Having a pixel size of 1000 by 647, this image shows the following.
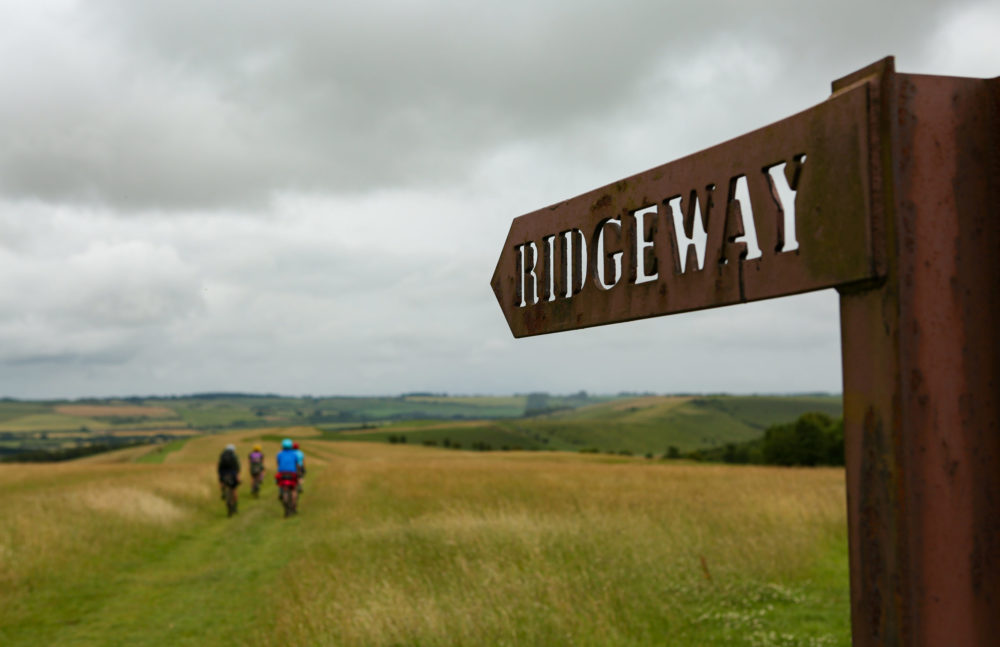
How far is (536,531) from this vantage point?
35.7 feet

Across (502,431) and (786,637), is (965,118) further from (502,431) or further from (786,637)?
(502,431)

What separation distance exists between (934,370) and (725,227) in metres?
0.54

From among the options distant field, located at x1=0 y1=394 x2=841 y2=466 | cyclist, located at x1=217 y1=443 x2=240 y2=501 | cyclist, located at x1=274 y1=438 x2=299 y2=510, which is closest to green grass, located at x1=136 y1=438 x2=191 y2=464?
distant field, located at x1=0 y1=394 x2=841 y2=466

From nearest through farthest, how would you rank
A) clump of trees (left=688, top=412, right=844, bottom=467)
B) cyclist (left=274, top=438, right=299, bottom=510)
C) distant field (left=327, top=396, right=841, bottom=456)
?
cyclist (left=274, top=438, right=299, bottom=510), clump of trees (left=688, top=412, right=844, bottom=467), distant field (left=327, top=396, right=841, bottom=456)

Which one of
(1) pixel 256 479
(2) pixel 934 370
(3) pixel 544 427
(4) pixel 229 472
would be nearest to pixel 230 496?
(4) pixel 229 472

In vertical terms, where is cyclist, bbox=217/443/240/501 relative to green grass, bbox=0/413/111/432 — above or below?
above

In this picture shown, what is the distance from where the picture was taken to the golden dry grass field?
684 centimetres

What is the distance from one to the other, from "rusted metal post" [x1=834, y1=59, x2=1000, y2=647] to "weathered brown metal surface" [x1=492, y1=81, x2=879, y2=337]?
6cm

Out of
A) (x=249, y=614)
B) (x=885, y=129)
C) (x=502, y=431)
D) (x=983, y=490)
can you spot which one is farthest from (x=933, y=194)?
(x=502, y=431)

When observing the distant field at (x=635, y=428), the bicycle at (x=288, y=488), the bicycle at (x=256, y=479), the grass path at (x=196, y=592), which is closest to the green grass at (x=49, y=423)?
the distant field at (x=635, y=428)

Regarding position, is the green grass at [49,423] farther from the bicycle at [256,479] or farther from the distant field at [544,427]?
the bicycle at [256,479]

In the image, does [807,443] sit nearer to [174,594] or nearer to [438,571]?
[438,571]

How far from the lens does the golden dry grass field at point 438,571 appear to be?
6844 millimetres

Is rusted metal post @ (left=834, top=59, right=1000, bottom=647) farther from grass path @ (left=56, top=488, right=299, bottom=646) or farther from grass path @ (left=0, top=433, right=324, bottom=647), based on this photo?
grass path @ (left=56, top=488, right=299, bottom=646)
